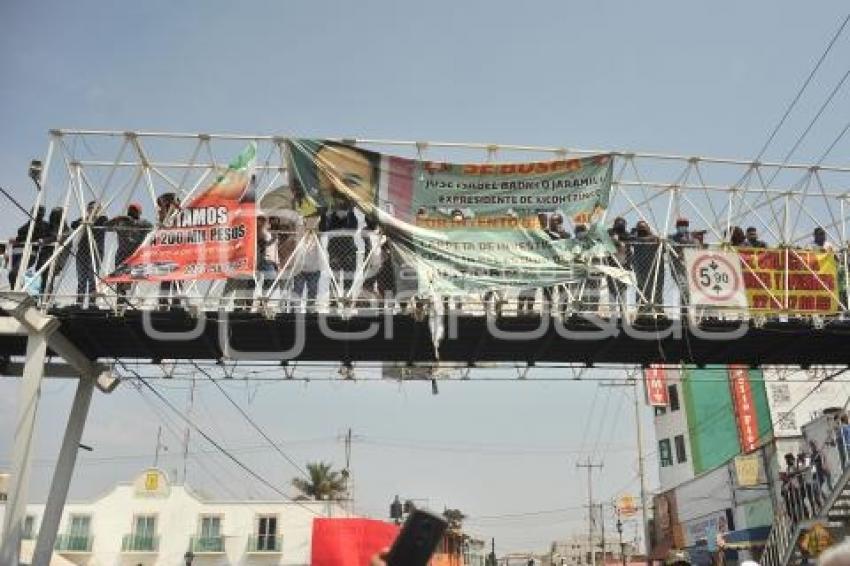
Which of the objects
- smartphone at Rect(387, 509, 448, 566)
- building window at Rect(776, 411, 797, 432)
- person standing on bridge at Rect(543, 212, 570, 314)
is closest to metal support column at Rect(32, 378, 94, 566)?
person standing on bridge at Rect(543, 212, 570, 314)

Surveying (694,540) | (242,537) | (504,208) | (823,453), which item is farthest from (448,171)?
(242,537)

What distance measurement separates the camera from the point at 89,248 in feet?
47.6

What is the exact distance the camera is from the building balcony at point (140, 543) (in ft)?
179

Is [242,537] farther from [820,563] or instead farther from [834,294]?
[820,563]

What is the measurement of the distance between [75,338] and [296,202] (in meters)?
4.96

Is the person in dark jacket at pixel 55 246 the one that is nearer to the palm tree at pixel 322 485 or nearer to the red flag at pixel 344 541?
the red flag at pixel 344 541

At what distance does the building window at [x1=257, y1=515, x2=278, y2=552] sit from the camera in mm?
54031

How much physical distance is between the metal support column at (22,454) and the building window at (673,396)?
45936 mm

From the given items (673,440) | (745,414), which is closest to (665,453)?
(673,440)

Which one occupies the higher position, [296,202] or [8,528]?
[296,202]

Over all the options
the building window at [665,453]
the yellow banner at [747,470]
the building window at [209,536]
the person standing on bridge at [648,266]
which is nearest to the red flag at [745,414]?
the yellow banner at [747,470]

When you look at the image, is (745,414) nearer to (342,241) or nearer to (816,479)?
(816,479)

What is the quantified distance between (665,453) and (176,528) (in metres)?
34.4

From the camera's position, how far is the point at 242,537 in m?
54.4
